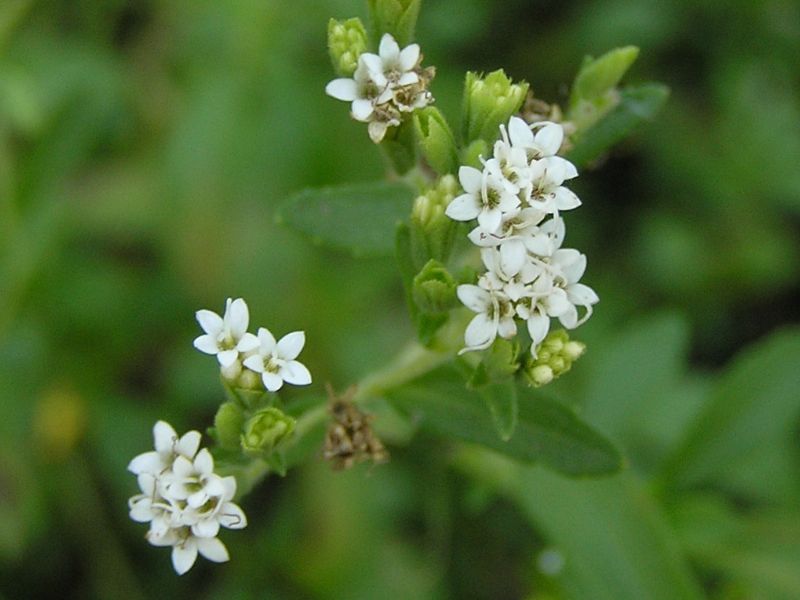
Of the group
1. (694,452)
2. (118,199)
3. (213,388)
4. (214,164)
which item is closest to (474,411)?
(694,452)

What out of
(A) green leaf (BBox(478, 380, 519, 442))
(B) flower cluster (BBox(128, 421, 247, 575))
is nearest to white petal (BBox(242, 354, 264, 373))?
(B) flower cluster (BBox(128, 421, 247, 575))

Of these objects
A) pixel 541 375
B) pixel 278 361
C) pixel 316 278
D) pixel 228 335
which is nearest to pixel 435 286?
pixel 541 375

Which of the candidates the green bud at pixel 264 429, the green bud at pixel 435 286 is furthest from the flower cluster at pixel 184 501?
the green bud at pixel 435 286

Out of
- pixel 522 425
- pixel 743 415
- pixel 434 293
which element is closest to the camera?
pixel 434 293

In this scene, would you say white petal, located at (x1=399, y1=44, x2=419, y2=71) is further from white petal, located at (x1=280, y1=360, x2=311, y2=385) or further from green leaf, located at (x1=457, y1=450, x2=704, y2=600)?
green leaf, located at (x1=457, y1=450, x2=704, y2=600)

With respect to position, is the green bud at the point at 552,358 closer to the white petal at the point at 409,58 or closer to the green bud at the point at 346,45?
the white petal at the point at 409,58

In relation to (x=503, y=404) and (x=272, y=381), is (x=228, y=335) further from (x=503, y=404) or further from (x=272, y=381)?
(x=503, y=404)

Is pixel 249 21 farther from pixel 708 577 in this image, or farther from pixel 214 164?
pixel 708 577

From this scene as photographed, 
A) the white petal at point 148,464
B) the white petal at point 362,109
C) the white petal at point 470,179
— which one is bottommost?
the white petal at point 148,464
